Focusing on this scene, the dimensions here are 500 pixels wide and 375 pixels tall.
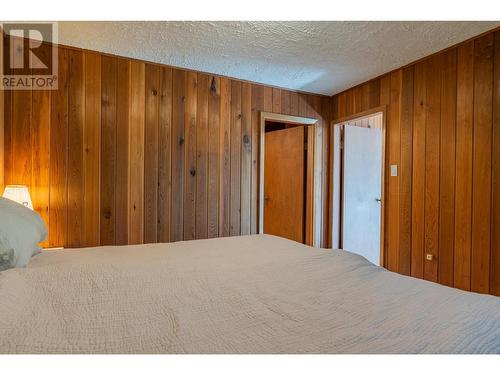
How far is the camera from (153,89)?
274 centimetres

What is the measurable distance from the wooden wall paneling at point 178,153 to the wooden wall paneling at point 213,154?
0.28 meters

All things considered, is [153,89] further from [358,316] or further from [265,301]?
[358,316]

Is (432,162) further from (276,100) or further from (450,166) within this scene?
(276,100)

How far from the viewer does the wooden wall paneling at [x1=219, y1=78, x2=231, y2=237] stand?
10.0 feet

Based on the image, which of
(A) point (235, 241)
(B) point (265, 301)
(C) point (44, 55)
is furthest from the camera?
(C) point (44, 55)

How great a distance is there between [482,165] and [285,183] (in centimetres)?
225

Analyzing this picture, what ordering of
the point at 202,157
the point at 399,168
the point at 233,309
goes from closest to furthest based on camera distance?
the point at 233,309, the point at 399,168, the point at 202,157

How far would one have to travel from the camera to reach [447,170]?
7.88ft

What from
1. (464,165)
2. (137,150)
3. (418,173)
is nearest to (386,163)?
(418,173)

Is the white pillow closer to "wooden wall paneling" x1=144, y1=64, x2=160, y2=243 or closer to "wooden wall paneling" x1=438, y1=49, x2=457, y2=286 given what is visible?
"wooden wall paneling" x1=144, y1=64, x2=160, y2=243

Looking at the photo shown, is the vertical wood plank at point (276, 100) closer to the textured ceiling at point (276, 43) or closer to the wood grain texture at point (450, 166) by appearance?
the textured ceiling at point (276, 43)

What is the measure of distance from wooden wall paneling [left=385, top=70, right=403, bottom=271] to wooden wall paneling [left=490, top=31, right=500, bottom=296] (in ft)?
2.58

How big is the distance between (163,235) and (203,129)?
1110 mm
